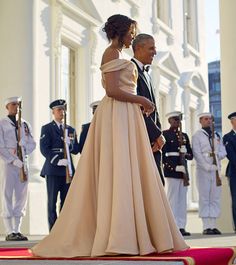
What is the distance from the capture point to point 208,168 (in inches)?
440

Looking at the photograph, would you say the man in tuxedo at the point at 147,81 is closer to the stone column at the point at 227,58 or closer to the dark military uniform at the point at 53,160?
the dark military uniform at the point at 53,160

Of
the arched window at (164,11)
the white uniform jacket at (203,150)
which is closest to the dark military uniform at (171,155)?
the white uniform jacket at (203,150)

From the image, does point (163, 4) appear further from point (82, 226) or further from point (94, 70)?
point (82, 226)

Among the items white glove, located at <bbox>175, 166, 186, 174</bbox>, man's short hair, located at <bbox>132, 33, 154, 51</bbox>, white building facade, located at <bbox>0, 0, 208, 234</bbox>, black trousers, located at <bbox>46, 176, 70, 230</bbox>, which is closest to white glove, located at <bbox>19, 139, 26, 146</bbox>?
black trousers, located at <bbox>46, 176, 70, 230</bbox>

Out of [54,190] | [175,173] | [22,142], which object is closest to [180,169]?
[175,173]

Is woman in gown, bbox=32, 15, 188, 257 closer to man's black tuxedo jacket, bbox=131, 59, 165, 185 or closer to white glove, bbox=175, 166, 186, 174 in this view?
man's black tuxedo jacket, bbox=131, 59, 165, 185

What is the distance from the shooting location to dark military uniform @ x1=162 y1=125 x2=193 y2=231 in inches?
437

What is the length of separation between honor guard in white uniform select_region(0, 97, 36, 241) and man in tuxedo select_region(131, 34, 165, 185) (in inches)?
147

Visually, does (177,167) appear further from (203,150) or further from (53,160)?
(53,160)

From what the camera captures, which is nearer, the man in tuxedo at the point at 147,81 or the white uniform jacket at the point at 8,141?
the man in tuxedo at the point at 147,81

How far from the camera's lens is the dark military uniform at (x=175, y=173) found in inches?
437

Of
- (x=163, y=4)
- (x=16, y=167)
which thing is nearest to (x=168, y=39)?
(x=163, y=4)

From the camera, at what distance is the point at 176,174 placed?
36.4 ft

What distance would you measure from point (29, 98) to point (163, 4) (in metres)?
9.72
